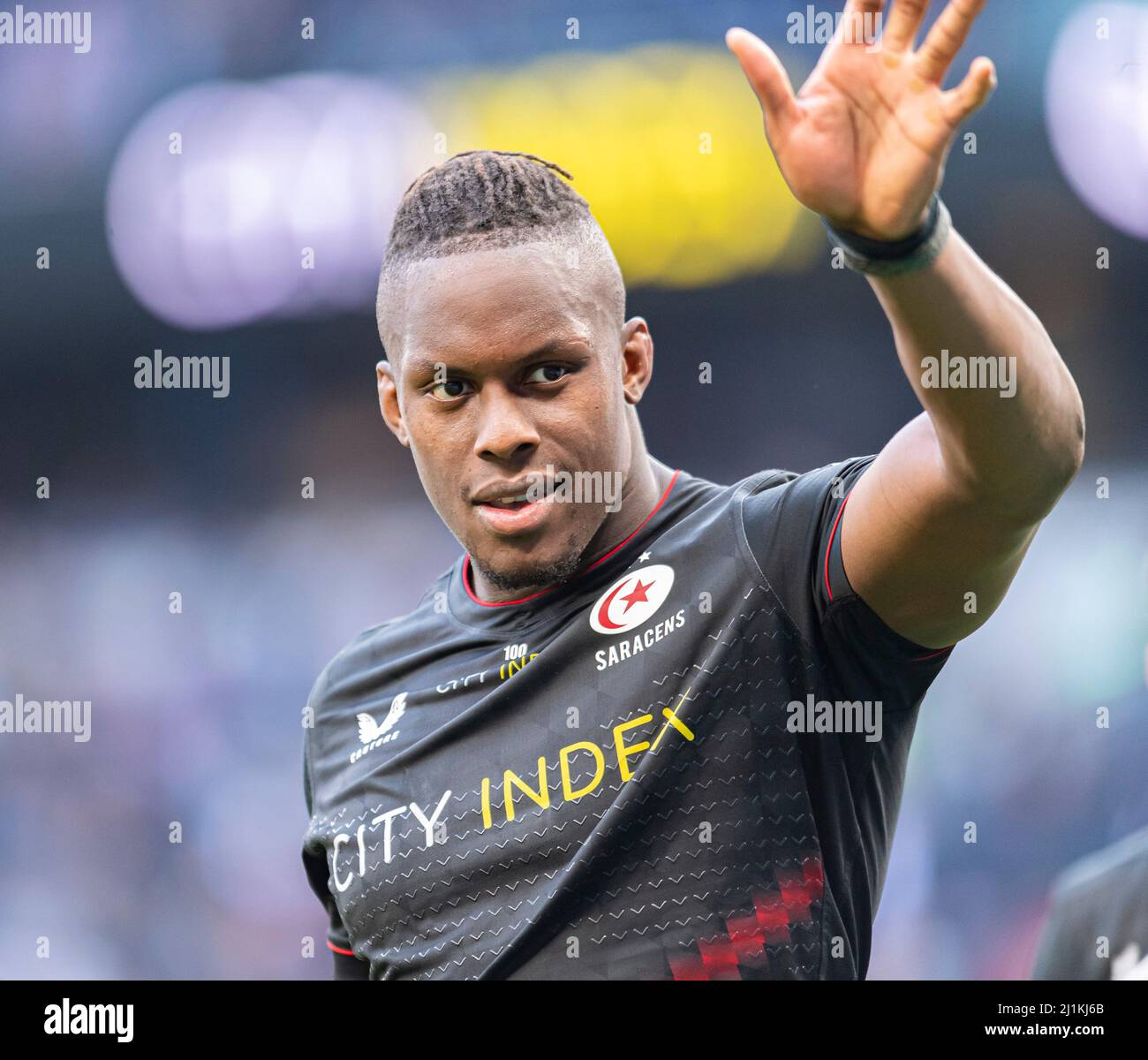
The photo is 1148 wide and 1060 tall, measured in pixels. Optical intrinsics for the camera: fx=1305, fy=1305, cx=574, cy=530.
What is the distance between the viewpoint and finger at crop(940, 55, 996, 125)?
1.49 metres

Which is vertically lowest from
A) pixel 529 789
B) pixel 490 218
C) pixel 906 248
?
pixel 529 789

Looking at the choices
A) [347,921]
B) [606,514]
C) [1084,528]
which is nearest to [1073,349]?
[1084,528]

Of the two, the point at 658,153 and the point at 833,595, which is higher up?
the point at 658,153

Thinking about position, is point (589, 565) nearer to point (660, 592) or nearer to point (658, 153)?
point (660, 592)

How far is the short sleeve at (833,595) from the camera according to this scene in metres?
1.93

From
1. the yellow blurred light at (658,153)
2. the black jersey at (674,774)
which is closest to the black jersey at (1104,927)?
the black jersey at (674,774)

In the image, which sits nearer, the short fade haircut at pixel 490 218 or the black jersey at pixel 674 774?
the black jersey at pixel 674 774

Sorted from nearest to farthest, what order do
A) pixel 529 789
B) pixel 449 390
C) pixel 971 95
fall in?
pixel 971 95
pixel 529 789
pixel 449 390

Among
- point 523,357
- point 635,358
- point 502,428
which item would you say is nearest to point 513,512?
point 502,428

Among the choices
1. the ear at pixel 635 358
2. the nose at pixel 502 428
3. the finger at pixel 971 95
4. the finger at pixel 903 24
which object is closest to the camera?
the finger at pixel 971 95

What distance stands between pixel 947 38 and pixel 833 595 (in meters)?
0.78

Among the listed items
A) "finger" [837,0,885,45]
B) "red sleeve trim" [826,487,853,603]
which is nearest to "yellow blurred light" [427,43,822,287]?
"red sleeve trim" [826,487,853,603]

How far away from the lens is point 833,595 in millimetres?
1929

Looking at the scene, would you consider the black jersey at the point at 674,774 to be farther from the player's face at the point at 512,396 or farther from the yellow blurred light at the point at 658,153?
the yellow blurred light at the point at 658,153
